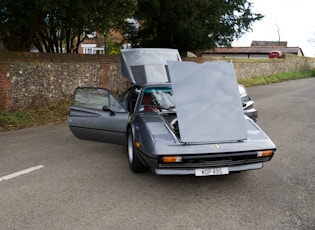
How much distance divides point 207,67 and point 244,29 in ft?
42.8

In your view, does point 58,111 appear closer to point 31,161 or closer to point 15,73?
point 15,73

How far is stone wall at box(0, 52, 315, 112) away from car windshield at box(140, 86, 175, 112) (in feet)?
17.6

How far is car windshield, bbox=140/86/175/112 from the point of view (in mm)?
5621

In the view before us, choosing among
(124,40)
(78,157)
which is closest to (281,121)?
(78,157)

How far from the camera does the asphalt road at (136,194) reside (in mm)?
3557

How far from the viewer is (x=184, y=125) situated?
14.5 feet

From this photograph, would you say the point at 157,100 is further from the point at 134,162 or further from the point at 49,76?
the point at 49,76

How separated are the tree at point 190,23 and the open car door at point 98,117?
736 centimetres

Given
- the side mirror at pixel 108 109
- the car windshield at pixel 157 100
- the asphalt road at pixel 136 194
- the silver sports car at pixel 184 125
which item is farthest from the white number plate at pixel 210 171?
the side mirror at pixel 108 109

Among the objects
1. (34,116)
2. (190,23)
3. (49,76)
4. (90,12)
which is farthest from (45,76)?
(190,23)

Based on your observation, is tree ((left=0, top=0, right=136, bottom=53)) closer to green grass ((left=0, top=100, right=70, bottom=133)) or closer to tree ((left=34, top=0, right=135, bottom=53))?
tree ((left=34, top=0, right=135, bottom=53))

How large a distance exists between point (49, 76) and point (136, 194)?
756 centimetres

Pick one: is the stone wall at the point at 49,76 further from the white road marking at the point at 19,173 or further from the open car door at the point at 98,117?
the white road marking at the point at 19,173

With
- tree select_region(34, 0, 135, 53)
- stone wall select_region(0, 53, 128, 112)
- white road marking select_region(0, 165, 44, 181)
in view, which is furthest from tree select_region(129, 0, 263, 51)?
white road marking select_region(0, 165, 44, 181)
